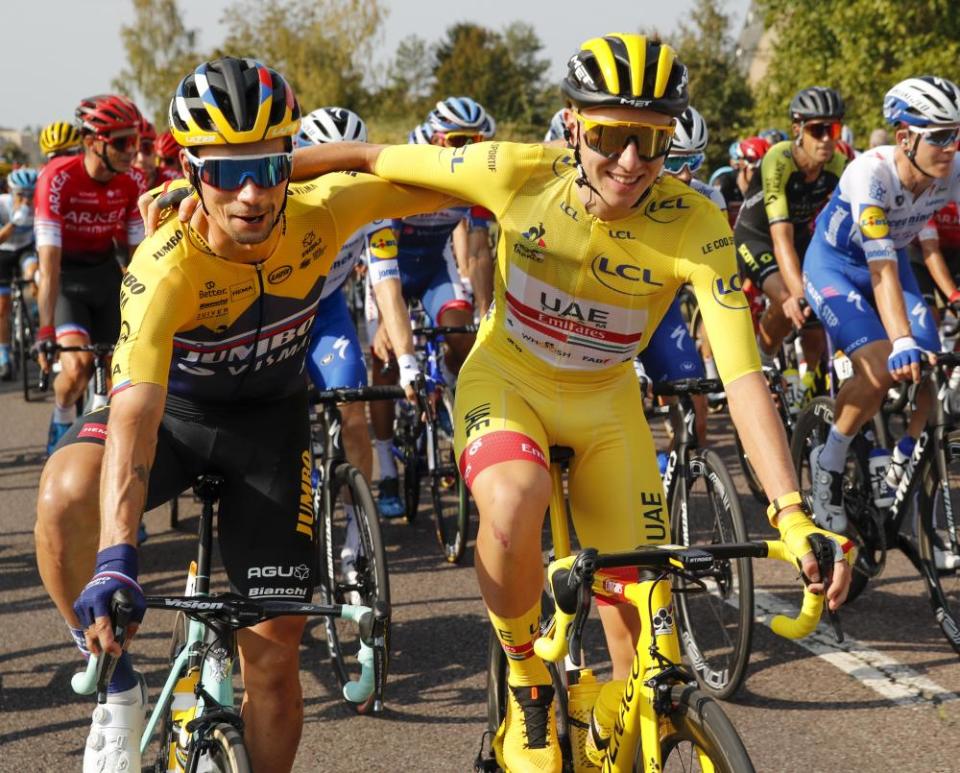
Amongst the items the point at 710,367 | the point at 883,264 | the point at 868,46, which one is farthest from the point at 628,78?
the point at 868,46

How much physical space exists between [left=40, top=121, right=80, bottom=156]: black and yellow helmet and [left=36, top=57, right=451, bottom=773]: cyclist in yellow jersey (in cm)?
749

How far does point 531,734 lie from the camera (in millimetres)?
3564

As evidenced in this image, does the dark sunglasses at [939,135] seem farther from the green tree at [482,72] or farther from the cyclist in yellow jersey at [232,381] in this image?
the green tree at [482,72]

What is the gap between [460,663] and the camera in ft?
17.7

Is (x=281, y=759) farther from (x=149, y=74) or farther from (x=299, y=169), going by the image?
(x=149, y=74)

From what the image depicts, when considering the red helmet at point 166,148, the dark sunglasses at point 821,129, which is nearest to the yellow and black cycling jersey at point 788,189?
the dark sunglasses at point 821,129

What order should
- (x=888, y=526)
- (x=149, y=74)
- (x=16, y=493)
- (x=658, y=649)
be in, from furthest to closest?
(x=149, y=74) < (x=16, y=493) < (x=888, y=526) < (x=658, y=649)

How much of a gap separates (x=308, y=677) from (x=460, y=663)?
0.68 metres

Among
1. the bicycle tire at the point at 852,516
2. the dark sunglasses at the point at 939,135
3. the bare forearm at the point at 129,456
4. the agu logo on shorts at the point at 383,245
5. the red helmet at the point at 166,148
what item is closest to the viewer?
the bare forearm at the point at 129,456

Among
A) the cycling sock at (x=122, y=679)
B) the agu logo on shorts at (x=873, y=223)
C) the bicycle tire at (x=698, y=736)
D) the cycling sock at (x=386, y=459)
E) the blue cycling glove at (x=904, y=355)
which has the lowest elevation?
the cycling sock at (x=386, y=459)

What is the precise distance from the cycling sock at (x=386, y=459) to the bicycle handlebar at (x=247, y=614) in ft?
16.8

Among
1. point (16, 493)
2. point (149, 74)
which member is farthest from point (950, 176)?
point (149, 74)

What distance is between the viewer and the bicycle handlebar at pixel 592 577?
8.43 feet

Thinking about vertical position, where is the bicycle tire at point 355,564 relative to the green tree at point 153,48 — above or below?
below
